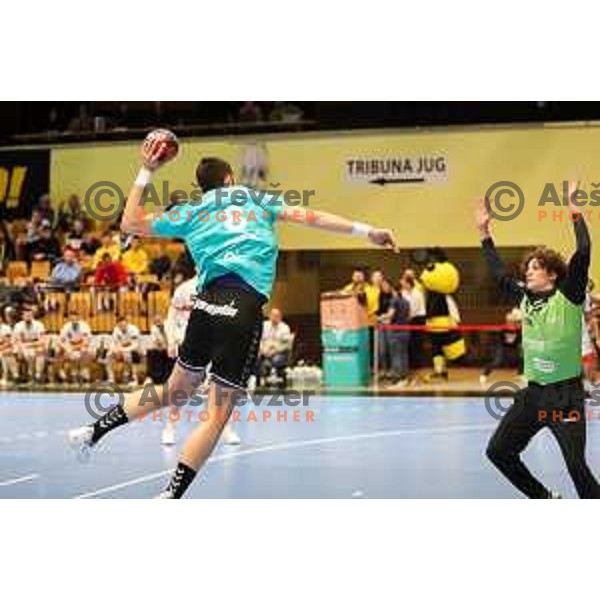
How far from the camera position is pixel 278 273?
21.1m

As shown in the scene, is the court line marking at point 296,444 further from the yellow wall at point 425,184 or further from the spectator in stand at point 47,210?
the spectator in stand at point 47,210

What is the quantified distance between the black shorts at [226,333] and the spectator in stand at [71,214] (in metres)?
15.7

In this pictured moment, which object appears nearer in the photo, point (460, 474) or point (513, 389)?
point (460, 474)

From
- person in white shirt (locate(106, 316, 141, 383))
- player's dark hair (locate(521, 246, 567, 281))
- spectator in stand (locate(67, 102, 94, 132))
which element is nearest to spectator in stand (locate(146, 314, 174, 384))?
person in white shirt (locate(106, 316, 141, 383))

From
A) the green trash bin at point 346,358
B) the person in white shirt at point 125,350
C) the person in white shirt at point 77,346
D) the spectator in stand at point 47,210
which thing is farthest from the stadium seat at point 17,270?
the green trash bin at point 346,358

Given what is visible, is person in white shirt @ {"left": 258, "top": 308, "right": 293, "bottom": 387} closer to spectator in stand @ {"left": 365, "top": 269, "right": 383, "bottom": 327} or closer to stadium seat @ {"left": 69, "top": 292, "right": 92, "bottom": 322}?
spectator in stand @ {"left": 365, "top": 269, "right": 383, "bottom": 327}

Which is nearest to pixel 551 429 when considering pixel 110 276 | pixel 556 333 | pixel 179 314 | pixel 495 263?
pixel 556 333

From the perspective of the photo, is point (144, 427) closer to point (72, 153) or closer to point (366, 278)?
point (366, 278)

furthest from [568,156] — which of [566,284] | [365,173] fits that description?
[566,284]

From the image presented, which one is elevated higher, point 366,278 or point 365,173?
point 365,173

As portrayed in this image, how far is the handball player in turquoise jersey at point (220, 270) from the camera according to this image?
6121mm

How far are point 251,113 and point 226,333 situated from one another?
50.5 feet

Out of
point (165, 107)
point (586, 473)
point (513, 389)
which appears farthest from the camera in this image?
point (165, 107)

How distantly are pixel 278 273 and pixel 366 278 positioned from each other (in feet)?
5.75
